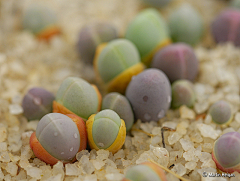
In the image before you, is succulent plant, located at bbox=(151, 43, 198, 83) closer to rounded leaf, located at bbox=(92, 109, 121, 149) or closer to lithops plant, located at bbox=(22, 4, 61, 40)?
rounded leaf, located at bbox=(92, 109, 121, 149)

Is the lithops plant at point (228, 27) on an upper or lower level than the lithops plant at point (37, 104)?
upper

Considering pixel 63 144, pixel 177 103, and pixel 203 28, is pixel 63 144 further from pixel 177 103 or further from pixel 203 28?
pixel 203 28

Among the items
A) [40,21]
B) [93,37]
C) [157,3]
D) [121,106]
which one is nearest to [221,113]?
[121,106]

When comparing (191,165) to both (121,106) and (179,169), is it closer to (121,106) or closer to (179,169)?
(179,169)

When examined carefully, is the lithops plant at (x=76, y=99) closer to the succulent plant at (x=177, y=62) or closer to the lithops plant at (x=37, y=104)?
the lithops plant at (x=37, y=104)

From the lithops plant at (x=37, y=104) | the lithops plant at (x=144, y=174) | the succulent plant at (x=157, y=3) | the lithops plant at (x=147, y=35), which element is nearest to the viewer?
the lithops plant at (x=144, y=174)

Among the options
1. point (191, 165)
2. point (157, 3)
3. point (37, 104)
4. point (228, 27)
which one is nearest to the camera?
point (191, 165)

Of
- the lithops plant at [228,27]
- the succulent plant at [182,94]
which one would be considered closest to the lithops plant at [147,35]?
the succulent plant at [182,94]
